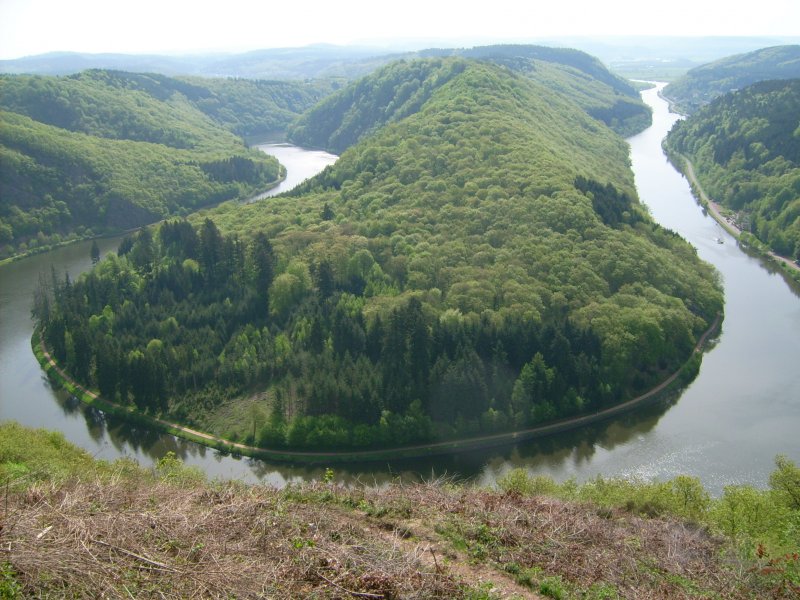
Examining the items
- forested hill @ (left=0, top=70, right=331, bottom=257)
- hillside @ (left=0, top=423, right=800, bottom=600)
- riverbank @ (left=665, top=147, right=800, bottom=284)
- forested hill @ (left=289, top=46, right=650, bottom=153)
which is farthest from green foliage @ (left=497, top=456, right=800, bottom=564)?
forested hill @ (left=289, top=46, right=650, bottom=153)

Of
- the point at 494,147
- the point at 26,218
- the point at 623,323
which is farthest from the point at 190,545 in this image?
the point at 26,218

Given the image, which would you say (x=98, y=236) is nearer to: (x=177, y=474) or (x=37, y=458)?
(x=37, y=458)

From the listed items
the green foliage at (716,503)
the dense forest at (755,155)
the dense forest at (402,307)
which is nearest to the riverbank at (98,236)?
the dense forest at (402,307)

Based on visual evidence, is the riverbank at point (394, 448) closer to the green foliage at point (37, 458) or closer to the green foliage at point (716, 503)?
the green foliage at point (37, 458)

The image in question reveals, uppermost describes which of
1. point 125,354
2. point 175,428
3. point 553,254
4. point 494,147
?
point 494,147

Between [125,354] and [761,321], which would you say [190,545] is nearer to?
[125,354]

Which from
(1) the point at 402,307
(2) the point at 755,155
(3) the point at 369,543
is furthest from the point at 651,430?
(2) the point at 755,155
